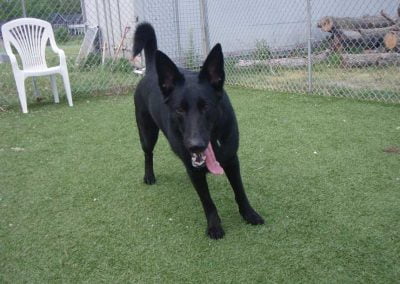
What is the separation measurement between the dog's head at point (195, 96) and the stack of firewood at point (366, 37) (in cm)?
446

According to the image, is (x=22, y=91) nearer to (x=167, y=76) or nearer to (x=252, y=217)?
(x=167, y=76)

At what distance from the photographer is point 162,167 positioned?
10.6 feet

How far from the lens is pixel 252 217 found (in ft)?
7.28

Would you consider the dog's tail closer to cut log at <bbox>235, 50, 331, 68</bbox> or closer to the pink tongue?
the pink tongue

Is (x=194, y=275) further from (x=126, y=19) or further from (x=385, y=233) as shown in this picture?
(x=126, y=19)

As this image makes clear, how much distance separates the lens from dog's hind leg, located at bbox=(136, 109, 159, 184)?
9.02 feet

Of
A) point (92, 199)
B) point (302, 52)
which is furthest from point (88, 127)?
point (302, 52)

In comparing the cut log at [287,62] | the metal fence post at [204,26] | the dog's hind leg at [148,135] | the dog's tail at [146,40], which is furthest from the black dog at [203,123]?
the metal fence post at [204,26]

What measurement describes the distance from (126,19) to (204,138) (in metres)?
7.05

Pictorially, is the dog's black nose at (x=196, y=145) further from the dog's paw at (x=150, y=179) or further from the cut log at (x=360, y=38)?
the cut log at (x=360, y=38)

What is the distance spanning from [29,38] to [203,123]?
4.51 m

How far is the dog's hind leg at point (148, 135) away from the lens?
2748mm

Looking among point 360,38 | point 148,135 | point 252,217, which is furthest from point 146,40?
point 360,38

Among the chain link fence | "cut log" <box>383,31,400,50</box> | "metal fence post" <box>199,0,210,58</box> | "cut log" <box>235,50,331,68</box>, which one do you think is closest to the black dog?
the chain link fence
